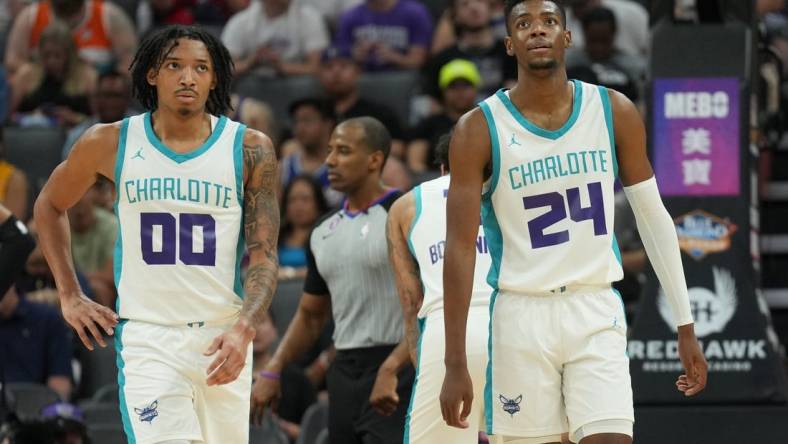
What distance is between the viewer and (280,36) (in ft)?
42.4

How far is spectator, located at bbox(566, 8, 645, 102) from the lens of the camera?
11.1 meters

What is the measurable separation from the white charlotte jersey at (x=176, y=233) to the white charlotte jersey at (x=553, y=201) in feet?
3.66

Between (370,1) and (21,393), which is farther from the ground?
(370,1)

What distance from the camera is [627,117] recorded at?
17.3ft

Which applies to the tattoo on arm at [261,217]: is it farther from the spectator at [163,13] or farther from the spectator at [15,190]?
the spectator at [163,13]

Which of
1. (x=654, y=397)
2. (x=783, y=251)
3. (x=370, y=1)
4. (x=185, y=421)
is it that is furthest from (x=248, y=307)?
(x=370, y=1)

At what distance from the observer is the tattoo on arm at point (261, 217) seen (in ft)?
18.6

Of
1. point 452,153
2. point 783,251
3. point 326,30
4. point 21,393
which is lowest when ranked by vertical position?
point 21,393

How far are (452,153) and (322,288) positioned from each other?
2338 mm

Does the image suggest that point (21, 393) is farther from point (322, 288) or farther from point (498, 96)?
point (498, 96)

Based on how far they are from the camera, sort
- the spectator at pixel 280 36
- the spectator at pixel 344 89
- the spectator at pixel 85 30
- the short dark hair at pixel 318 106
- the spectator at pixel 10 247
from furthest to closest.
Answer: the spectator at pixel 85 30 < the spectator at pixel 280 36 < the spectator at pixel 344 89 < the short dark hair at pixel 318 106 < the spectator at pixel 10 247

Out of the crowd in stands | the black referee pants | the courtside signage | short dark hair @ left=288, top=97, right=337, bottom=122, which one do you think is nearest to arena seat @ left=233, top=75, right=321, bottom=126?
the crowd in stands

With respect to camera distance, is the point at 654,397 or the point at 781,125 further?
the point at 781,125

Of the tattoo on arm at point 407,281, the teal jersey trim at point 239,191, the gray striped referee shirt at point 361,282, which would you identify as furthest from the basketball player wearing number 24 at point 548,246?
the gray striped referee shirt at point 361,282
